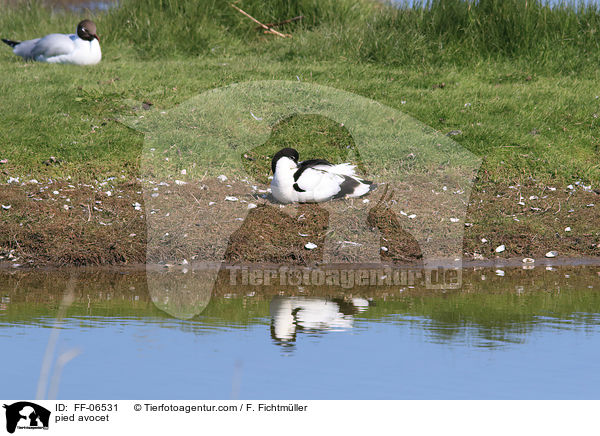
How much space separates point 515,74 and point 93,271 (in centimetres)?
1015

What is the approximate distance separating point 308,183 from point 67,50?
834cm

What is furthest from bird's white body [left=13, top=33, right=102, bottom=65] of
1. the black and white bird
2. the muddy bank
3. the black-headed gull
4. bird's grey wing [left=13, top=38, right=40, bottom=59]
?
the black and white bird

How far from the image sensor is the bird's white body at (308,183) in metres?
10.5

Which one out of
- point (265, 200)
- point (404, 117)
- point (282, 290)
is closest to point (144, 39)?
point (404, 117)

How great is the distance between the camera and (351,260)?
31.7 ft

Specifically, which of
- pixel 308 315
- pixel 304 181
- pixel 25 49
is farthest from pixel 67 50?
pixel 308 315

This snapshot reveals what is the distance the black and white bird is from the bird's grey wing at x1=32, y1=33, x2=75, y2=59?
7.92 m

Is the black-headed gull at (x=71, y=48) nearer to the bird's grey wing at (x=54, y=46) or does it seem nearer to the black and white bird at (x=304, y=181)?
the bird's grey wing at (x=54, y=46)

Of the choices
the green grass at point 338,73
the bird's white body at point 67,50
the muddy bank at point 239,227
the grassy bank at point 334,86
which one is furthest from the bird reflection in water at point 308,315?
the bird's white body at point 67,50

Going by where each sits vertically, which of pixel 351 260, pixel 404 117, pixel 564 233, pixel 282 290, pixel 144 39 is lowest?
pixel 282 290

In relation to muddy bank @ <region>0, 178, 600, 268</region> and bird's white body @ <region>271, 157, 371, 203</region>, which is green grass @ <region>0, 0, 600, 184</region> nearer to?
muddy bank @ <region>0, 178, 600, 268</region>

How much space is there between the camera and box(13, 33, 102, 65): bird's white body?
16.7 m

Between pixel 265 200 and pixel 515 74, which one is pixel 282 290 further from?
pixel 515 74
